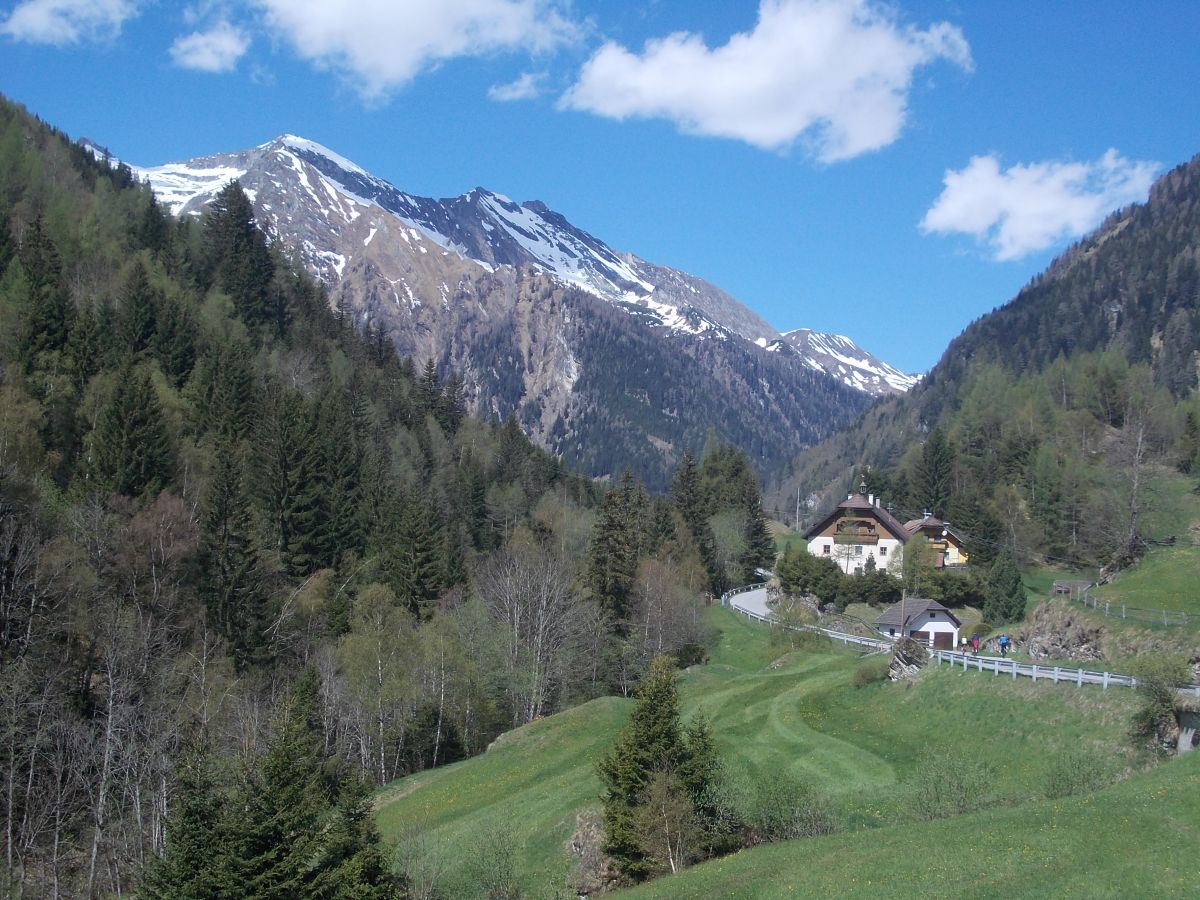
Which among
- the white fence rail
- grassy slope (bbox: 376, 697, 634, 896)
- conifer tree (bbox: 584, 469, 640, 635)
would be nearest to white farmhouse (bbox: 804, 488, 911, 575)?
conifer tree (bbox: 584, 469, 640, 635)

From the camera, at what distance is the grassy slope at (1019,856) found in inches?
784

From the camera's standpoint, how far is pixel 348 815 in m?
24.7

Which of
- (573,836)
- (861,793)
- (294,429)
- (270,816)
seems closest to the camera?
(270,816)

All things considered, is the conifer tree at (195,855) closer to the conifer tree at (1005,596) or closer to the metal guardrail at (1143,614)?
the metal guardrail at (1143,614)

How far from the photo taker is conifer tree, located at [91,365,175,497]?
205ft

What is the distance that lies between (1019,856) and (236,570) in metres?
50.4

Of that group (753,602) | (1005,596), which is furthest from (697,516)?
(1005,596)

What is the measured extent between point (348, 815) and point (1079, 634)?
113 feet

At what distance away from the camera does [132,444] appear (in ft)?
209

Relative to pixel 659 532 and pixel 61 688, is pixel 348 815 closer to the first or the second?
pixel 61 688

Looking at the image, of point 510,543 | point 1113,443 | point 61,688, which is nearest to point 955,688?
point 61,688

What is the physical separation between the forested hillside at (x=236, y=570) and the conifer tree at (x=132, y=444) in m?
0.18

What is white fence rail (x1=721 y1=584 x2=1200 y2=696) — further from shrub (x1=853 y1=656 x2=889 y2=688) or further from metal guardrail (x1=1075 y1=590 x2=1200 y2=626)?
metal guardrail (x1=1075 y1=590 x2=1200 y2=626)

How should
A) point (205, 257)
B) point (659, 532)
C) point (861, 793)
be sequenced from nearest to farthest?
point (861, 793) < point (659, 532) < point (205, 257)
